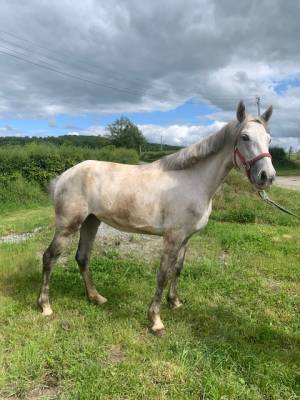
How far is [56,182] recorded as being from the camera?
4820 mm

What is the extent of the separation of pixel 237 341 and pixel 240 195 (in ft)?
28.1

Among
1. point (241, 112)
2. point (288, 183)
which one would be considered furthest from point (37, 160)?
point (288, 183)

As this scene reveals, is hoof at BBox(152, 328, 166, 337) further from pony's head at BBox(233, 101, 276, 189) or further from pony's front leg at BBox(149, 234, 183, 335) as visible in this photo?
pony's head at BBox(233, 101, 276, 189)

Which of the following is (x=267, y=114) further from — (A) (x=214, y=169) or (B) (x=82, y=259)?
(B) (x=82, y=259)

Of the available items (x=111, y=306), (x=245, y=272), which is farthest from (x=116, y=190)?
(x=245, y=272)

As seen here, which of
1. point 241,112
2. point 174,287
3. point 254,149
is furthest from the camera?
point 174,287

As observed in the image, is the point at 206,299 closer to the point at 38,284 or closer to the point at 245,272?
the point at 245,272

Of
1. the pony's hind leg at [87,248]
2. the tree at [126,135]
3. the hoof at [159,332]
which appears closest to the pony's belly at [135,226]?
the pony's hind leg at [87,248]

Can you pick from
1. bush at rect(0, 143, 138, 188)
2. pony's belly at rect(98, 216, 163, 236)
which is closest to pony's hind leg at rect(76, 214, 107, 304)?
pony's belly at rect(98, 216, 163, 236)

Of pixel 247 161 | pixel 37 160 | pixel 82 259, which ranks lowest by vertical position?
pixel 82 259

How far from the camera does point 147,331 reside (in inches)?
166

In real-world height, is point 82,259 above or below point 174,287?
above

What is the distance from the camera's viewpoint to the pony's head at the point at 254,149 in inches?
134

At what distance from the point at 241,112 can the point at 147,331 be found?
2640mm
